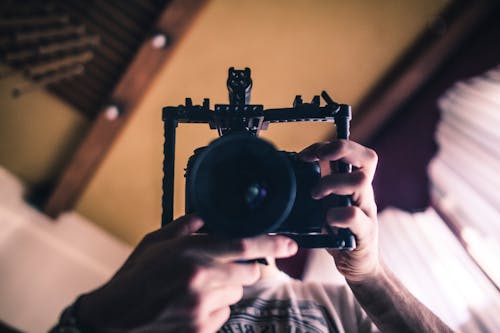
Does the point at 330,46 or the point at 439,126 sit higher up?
the point at 330,46

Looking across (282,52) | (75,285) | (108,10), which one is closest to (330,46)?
(282,52)

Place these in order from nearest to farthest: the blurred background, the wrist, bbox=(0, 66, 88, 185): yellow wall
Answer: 1. the wrist
2. the blurred background
3. bbox=(0, 66, 88, 185): yellow wall

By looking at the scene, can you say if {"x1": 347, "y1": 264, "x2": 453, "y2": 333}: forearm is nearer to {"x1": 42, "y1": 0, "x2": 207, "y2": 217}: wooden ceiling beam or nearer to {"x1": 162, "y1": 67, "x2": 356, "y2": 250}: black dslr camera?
{"x1": 162, "y1": 67, "x2": 356, "y2": 250}: black dslr camera

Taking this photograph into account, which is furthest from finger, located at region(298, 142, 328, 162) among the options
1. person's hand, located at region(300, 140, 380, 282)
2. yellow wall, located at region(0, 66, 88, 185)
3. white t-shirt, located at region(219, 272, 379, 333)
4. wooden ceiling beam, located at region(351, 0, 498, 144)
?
yellow wall, located at region(0, 66, 88, 185)

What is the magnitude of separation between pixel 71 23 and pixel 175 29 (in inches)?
26.1

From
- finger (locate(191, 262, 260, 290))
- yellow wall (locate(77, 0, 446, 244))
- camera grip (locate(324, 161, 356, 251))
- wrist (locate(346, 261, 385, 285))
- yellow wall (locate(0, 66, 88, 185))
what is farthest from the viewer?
yellow wall (locate(0, 66, 88, 185))

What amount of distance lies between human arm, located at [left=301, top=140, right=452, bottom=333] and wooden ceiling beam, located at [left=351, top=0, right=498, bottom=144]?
4.69 ft

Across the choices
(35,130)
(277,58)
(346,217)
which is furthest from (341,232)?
(35,130)

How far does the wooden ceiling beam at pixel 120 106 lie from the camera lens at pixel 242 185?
50.7 inches

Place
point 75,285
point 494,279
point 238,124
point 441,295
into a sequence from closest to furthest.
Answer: point 238,124 → point 494,279 → point 441,295 → point 75,285

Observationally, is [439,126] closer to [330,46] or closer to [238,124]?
[330,46]

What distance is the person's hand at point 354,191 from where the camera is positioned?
812mm

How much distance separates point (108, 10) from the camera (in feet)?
6.60

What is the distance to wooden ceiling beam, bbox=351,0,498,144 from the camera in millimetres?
1973
